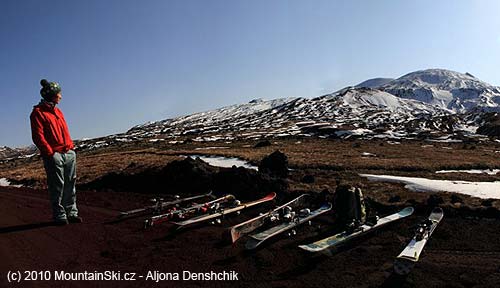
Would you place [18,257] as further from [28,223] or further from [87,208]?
[87,208]

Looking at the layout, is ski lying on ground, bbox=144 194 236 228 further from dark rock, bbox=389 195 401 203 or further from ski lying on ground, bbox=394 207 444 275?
dark rock, bbox=389 195 401 203

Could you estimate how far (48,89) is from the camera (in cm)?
1055

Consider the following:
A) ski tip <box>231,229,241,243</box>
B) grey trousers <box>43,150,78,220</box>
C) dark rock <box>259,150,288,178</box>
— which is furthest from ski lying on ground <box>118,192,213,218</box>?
dark rock <box>259,150,288,178</box>

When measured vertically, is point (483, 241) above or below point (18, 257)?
below

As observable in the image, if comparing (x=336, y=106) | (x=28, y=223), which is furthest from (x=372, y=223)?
(x=336, y=106)

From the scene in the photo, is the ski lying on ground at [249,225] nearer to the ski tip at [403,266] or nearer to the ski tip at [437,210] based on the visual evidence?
the ski tip at [403,266]

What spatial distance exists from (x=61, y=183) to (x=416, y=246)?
10531mm

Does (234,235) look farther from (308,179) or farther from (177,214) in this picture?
(308,179)

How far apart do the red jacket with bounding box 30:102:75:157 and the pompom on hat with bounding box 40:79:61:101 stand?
242 millimetres

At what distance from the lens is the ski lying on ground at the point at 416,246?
8500 millimetres

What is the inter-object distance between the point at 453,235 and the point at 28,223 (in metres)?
13.9

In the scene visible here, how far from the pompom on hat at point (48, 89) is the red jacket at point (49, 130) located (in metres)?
0.24

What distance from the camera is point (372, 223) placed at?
39.5 ft

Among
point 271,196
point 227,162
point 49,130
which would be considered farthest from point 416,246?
point 227,162
